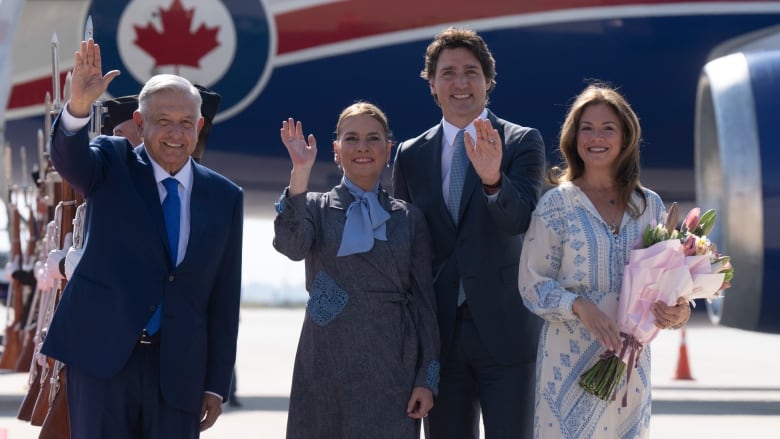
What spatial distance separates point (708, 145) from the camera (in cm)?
736

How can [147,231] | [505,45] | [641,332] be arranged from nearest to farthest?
[147,231], [641,332], [505,45]

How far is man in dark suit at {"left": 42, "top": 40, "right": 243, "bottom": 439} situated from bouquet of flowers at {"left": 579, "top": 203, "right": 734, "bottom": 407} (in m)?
0.97

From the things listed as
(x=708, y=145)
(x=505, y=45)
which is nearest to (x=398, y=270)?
(x=708, y=145)

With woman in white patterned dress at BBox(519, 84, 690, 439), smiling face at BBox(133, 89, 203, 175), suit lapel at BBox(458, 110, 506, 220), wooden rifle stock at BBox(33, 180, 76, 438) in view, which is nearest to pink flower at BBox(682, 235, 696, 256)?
woman in white patterned dress at BBox(519, 84, 690, 439)

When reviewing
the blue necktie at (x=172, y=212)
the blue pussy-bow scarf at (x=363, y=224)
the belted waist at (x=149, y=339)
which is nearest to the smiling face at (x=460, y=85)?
the blue pussy-bow scarf at (x=363, y=224)

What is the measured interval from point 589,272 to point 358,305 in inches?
24.6

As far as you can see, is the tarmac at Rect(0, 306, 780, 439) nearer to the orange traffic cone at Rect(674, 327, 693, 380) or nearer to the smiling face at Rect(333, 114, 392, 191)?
the orange traffic cone at Rect(674, 327, 693, 380)

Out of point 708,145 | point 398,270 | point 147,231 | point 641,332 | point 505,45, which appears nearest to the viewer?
point 147,231

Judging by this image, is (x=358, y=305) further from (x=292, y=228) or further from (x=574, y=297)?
(x=574, y=297)

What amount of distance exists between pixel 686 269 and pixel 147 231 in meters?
1.35

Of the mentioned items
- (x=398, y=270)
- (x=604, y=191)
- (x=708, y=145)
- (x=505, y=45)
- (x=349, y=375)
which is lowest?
(x=349, y=375)

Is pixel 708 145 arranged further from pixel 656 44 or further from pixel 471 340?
pixel 471 340

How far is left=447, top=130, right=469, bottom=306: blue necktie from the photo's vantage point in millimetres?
3660

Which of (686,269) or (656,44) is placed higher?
(656,44)
